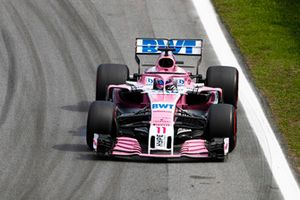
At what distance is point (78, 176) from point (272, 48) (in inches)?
428

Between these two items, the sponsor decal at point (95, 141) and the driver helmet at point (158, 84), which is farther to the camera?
the driver helmet at point (158, 84)

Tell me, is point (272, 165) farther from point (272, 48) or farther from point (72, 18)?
point (72, 18)

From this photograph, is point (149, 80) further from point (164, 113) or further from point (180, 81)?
point (164, 113)

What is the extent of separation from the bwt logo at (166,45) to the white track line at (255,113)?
1917 mm

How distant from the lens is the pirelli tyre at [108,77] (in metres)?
25.6

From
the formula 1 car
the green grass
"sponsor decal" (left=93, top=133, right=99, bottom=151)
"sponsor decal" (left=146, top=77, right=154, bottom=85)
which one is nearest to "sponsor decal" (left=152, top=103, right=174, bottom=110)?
the formula 1 car

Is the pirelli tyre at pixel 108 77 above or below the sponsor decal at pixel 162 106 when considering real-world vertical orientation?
above

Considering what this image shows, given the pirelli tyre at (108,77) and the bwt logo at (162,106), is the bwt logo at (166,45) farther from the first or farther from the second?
the bwt logo at (162,106)

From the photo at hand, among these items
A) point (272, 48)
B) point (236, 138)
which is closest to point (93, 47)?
point (272, 48)

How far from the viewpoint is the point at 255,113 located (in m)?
26.5

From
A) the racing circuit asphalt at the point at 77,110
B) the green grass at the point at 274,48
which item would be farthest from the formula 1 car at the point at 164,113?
the green grass at the point at 274,48

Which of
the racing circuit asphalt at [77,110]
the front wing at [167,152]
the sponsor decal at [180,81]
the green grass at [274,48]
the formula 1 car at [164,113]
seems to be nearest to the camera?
the racing circuit asphalt at [77,110]

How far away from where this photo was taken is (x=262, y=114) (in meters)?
26.4

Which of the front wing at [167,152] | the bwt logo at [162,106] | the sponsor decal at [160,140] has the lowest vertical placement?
the front wing at [167,152]
